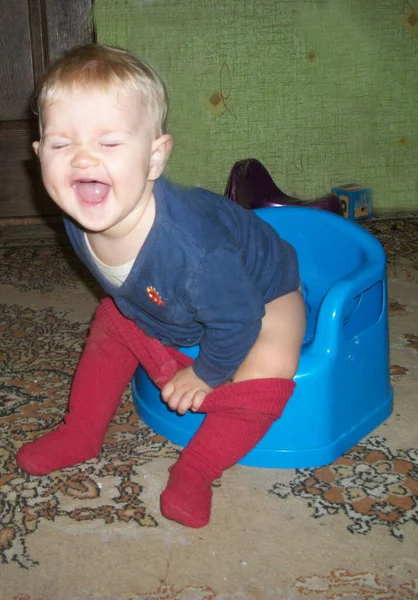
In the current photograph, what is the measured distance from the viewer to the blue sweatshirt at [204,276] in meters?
0.87

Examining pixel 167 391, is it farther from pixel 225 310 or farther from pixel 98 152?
pixel 98 152

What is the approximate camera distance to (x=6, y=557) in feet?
2.70

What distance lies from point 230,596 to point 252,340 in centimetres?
29

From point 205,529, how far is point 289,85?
1340mm

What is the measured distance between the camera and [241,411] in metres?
0.93

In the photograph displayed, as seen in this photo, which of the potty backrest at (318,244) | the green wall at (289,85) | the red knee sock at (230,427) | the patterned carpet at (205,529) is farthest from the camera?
the green wall at (289,85)

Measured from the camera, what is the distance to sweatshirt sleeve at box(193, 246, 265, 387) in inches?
34.2

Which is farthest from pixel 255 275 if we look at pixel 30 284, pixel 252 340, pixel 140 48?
pixel 140 48

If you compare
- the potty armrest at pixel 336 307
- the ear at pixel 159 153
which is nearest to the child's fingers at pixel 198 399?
the potty armrest at pixel 336 307

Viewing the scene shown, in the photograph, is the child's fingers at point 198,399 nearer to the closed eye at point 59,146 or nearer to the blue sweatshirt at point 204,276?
the blue sweatshirt at point 204,276

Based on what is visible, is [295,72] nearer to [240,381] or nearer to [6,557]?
[240,381]

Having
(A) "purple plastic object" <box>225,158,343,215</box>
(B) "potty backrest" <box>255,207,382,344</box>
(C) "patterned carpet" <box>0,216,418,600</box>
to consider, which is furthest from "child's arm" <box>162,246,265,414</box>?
(A) "purple plastic object" <box>225,158,343,215</box>

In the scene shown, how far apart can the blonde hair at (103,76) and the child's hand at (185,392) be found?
30cm

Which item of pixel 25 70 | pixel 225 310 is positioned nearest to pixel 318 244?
pixel 225 310
